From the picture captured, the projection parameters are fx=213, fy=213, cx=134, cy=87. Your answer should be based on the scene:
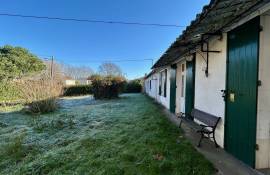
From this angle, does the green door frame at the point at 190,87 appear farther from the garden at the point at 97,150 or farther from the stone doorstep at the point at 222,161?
the stone doorstep at the point at 222,161

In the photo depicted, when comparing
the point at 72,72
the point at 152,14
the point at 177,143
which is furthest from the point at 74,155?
the point at 72,72

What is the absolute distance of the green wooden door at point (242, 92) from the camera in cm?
346

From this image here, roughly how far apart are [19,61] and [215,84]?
28.7 m

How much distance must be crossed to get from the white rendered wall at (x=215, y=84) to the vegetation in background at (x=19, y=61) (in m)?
25.5

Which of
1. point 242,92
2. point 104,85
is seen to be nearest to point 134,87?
point 104,85

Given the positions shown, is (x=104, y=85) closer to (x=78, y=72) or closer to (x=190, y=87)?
(x=190, y=87)

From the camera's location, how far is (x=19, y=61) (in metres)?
28.0

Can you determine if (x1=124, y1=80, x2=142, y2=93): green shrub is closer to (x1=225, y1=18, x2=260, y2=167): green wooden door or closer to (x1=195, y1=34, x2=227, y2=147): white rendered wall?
(x1=195, y1=34, x2=227, y2=147): white rendered wall

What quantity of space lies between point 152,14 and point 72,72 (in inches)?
1273

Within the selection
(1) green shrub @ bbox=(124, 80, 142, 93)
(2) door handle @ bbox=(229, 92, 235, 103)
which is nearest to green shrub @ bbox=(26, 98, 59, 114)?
(2) door handle @ bbox=(229, 92, 235, 103)

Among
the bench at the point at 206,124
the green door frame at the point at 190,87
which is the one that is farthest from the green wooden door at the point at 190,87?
the bench at the point at 206,124

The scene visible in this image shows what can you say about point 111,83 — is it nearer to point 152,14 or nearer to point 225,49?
point 152,14

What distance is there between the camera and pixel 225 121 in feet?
14.9

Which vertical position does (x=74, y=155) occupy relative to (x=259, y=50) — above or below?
below
